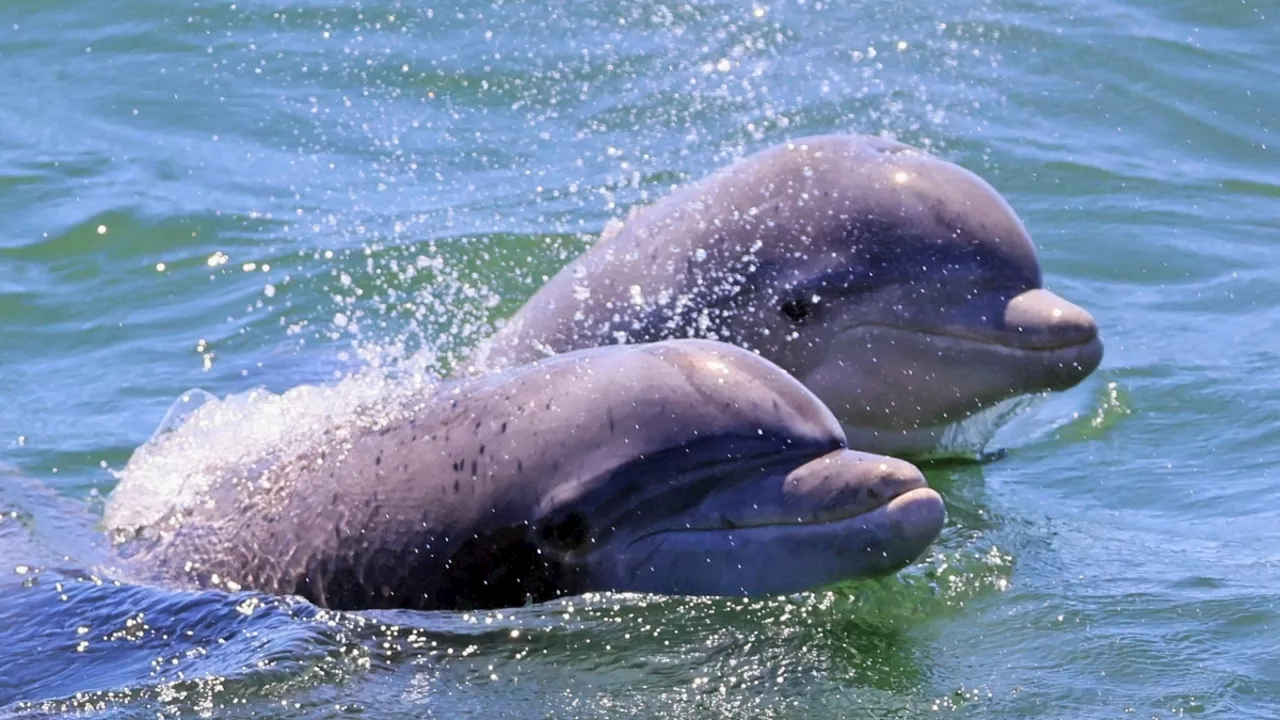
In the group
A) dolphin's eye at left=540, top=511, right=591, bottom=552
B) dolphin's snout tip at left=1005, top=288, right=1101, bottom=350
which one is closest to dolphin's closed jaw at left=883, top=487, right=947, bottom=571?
dolphin's eye at left=540, top=511, right=591, bottom=552

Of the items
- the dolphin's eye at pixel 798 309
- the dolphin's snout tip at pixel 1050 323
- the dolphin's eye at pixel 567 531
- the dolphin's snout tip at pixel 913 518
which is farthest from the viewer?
the dolphin's eye at pixel 798 309

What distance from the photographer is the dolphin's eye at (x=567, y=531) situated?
6418mm

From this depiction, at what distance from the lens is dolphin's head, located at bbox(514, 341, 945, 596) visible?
6.29 meters

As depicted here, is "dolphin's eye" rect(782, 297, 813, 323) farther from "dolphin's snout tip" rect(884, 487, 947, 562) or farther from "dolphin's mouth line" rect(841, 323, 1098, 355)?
"dolphin's snout tip" rect(884, 487, 947, 562)

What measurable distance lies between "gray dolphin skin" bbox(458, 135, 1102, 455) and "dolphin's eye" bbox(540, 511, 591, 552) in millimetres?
2010

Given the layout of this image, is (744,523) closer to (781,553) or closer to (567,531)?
(781,553)

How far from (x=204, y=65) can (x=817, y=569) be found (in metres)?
10.5

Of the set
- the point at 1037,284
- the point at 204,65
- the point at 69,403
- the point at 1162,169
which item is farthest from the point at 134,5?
the point at 1037,284

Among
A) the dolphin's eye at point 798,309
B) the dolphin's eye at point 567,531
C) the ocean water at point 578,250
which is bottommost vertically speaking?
the ocean water at point 578,250

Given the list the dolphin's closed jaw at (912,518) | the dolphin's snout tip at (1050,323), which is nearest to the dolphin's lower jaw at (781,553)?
the dolphin's closed jaw at (912,518)

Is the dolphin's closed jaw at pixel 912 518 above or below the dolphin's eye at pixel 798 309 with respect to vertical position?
below

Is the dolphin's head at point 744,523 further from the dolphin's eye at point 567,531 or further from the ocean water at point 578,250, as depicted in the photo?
the ocean water at point 578,250

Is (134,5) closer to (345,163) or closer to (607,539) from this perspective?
(345,163)

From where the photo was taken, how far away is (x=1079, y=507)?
850 centimetres
